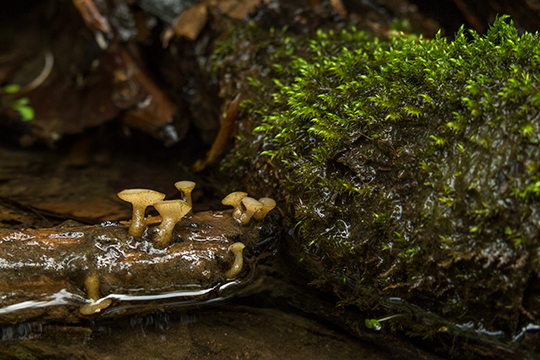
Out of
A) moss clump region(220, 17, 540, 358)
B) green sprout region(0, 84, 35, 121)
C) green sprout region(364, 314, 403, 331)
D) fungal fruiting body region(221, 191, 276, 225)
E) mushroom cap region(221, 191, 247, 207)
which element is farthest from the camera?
green sprout region(0, 84, 35, 121)

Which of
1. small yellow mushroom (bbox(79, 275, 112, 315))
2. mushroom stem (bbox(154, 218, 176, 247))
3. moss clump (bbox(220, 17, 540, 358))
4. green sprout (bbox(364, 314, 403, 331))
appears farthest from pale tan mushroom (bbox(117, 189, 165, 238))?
green sprout (bbox(364, 314, 403, 331))

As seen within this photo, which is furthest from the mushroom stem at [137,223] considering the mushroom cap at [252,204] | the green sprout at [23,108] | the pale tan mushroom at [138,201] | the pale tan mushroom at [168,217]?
the green sprout at [23,108]

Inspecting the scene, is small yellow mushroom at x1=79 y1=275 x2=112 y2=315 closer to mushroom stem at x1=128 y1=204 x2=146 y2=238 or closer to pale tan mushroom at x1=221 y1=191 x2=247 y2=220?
mushroom stem at x1=128 y1=204 x2=146 y2=238

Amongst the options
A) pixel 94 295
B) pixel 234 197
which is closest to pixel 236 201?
pixel 234 197

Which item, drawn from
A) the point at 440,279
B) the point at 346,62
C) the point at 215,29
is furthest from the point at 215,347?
the point at 215,29

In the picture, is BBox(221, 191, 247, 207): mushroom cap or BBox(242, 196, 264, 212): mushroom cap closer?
BBox(242, 196, 264, 212): mushroom cap

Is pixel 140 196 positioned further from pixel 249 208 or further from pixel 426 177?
pixel 426 177

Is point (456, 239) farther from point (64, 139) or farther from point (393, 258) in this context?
point (64, 139)
